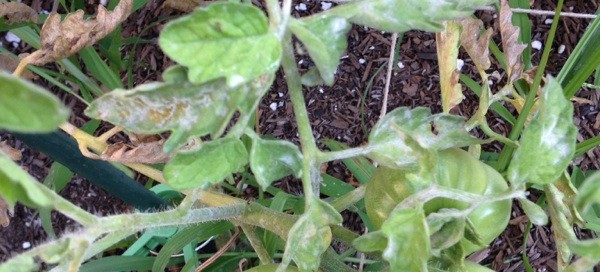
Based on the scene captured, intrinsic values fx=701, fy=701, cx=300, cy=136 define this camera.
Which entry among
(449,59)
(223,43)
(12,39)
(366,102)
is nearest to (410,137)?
(223,43)

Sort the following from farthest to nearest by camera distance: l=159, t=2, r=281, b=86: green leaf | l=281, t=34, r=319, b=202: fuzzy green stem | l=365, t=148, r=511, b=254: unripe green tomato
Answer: l=365, t=148, r=511, b=254: unripe green tomato
l=281, t=34, r=319, b=202: fuzzy green stem
l=159, t=2, r=281, b=86: green leaf

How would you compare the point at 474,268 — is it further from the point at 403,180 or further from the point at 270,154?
the point at 270,154

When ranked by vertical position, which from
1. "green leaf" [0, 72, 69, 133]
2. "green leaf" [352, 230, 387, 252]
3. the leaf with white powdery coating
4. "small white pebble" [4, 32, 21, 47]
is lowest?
"small white pebble" [4, 32, 21, 47]

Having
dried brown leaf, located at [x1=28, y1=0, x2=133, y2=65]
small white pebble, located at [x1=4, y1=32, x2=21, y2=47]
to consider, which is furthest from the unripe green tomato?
small white pebble, located at [x1=4, y1=32, x2=21, y2=47]

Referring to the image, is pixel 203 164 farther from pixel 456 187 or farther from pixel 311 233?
pixel 456 187

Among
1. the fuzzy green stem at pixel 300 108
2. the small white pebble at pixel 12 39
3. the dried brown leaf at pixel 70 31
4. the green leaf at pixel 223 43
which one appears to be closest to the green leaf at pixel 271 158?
the fuzzy green stem at pixel 300 108

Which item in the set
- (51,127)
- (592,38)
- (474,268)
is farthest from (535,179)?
(592,38)

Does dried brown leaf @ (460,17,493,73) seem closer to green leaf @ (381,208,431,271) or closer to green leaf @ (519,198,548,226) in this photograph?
green leaf @ (519,198,548,226)

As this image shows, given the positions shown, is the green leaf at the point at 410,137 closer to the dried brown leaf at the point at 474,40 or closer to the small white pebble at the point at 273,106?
the dried brown leaf at the point at 474,40
